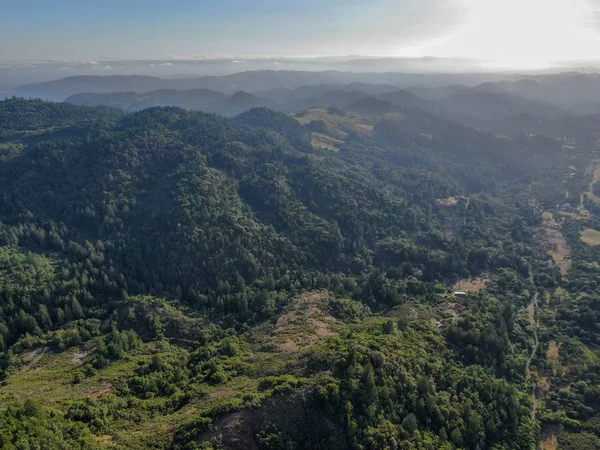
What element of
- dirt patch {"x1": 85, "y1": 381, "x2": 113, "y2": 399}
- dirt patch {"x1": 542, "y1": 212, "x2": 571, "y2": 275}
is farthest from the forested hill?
dirt patch {"x1": 542, "y1": 212, "x2": 571, "y2": 275}

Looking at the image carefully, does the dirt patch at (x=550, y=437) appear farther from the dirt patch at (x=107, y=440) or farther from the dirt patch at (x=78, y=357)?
the dirt patch at (x=78, y=357)

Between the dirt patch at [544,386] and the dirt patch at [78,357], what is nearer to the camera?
the dirt patch at [78,357]

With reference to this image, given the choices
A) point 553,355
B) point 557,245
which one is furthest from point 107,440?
point 557,245


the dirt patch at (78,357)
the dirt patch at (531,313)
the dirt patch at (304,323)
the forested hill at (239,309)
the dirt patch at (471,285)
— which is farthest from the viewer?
the dirt patch at (471,285)

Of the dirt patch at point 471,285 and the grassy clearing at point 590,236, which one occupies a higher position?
the grassy clearing at point 590,236

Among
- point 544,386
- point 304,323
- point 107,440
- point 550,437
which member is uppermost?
point 107,440

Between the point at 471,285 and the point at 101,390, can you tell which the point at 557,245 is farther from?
the point at 101,390

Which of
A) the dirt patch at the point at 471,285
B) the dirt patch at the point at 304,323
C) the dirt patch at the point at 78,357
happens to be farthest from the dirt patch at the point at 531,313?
the dirt patch at the point at 78,357
